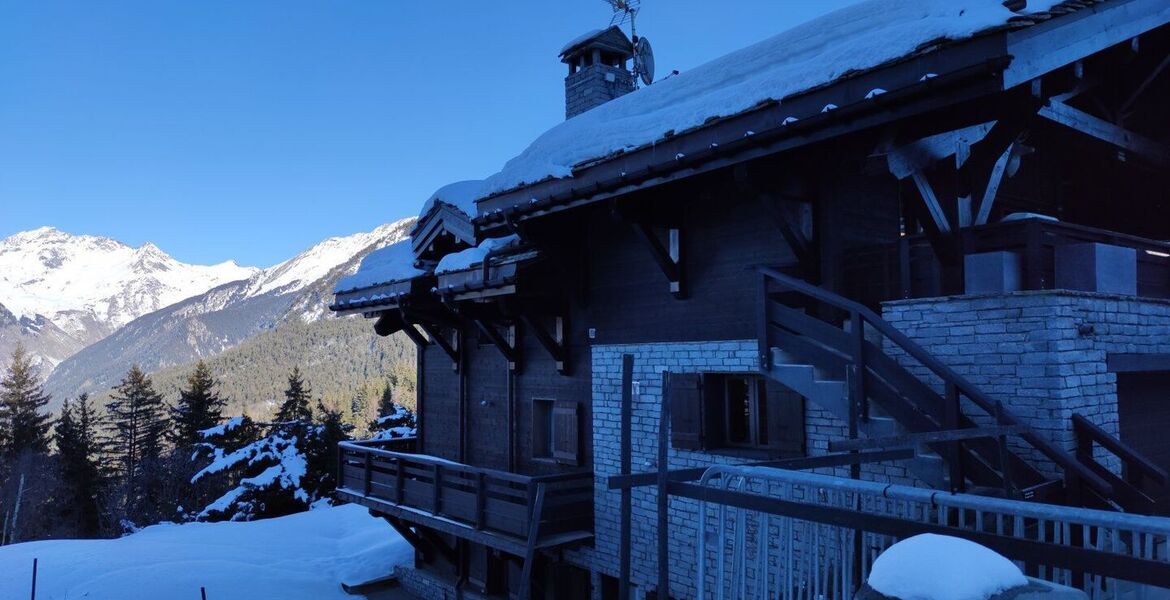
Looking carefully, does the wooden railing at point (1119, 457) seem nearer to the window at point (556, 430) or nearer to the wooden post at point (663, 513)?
the wooden post at point (663, 513)

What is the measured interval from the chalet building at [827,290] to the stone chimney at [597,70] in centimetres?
346

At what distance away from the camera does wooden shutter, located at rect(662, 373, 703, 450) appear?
9.66 meters

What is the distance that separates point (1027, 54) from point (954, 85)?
0.55 meters

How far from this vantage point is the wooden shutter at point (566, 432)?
11914mm

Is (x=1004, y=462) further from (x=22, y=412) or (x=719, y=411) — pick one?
(x=22, y=412)

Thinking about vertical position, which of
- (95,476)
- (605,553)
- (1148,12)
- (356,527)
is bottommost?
(95,476)

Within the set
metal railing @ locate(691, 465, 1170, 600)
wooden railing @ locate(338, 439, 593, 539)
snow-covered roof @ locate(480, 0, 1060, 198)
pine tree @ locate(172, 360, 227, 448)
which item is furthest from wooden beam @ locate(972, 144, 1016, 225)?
pine tree @ locate(172, 360, 227, 448)

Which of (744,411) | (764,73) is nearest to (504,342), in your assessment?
(744,411)

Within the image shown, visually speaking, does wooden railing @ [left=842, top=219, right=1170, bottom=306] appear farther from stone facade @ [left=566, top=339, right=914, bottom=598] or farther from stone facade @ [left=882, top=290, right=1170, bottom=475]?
stone facade @ [left=566, top=339, right=914, bottom=598]

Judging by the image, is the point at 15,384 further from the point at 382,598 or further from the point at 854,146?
the point at 854,146

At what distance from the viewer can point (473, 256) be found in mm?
12336

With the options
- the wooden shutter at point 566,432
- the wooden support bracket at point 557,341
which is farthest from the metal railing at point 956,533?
the wooden support bracket at point 557,341

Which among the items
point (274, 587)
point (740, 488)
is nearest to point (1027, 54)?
point (740, 488)

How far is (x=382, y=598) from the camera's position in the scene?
16.5 metres
